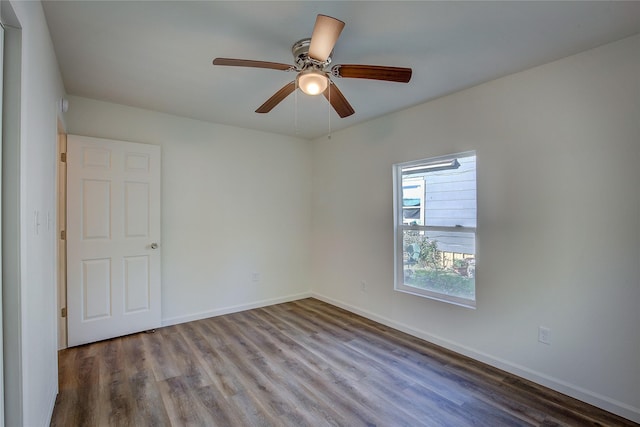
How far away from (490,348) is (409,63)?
2498 millimetres

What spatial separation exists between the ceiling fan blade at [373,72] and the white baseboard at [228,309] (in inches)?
129

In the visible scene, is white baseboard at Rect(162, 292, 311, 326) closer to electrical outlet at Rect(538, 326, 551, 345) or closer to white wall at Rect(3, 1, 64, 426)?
white wall at Rect(3, 1, 64, 426)

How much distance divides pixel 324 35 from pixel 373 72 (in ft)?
1.44

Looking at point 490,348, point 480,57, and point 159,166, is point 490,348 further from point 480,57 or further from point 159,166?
point 159,166

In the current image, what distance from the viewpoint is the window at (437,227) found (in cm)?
290

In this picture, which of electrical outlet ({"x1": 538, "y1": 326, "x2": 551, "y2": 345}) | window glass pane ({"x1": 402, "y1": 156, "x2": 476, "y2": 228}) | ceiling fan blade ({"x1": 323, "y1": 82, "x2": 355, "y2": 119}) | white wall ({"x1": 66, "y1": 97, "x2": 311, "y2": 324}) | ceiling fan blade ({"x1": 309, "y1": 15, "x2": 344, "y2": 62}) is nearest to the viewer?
ceiling fan blade ({"x1": 309, "y1": 15, "x2": 344, "y2": 62})

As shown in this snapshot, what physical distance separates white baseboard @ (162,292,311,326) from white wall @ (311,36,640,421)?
1872 millimetres

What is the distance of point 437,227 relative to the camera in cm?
316

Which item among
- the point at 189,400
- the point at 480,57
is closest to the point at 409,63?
the point at 480,57

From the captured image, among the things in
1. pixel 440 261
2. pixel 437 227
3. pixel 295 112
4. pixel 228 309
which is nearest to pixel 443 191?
pixel 437 227

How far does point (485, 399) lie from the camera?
218 centimetres

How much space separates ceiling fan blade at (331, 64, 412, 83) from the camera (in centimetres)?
183

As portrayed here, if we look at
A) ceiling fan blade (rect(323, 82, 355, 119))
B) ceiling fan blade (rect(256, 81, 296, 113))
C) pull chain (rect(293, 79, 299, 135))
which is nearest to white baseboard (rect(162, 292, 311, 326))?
pull chain (rect(293, 79, 299, 135))

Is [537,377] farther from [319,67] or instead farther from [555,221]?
[319,67]
